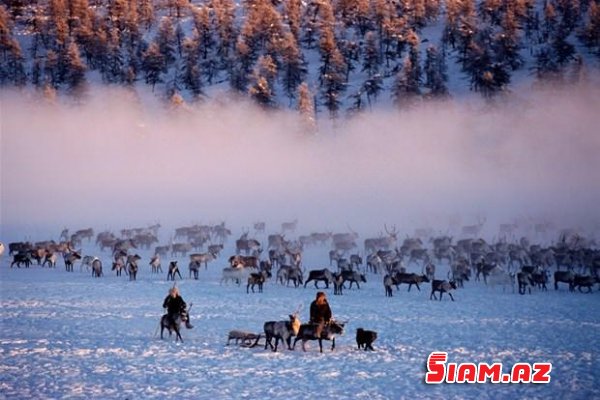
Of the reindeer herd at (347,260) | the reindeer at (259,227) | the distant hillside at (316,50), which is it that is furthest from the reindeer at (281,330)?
the distant hillside at (316,50)

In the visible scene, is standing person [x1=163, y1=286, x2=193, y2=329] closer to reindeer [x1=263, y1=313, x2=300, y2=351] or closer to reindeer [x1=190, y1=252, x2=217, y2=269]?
reindeer [x1=263, y1=313, x2=300, y2=351]

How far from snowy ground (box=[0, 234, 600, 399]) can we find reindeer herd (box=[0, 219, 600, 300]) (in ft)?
4.81

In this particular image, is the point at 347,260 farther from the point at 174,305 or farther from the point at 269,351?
the point at 269,351

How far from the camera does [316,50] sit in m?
83.6

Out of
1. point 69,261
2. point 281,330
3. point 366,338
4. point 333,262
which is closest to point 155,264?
point 69,261

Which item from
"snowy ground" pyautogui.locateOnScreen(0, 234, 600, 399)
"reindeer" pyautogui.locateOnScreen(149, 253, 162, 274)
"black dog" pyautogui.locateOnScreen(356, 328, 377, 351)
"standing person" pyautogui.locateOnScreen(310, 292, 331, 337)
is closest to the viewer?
"snowy ground" pyautogui.locateOnScreen(0, 234, 600, 399)

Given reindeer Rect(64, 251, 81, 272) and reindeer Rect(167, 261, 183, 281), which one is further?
reindeer Rect(64, 251, 81, 272)

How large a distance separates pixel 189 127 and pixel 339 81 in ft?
68.2

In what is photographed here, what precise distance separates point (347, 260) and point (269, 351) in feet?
67.7

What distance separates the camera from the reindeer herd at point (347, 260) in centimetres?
2584

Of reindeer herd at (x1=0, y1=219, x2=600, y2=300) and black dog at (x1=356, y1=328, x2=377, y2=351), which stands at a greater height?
reindeer herd at (x1=0, y1=219, x2=600, y2=300)

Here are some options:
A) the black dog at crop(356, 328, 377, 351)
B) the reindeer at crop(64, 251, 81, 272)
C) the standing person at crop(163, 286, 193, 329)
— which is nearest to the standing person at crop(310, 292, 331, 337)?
the black dog at crop(356, 328, 377, 351)

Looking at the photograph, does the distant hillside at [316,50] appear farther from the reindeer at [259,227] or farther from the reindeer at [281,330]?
the reindeer at [281,330]

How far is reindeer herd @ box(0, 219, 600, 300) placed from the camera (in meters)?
25.8
